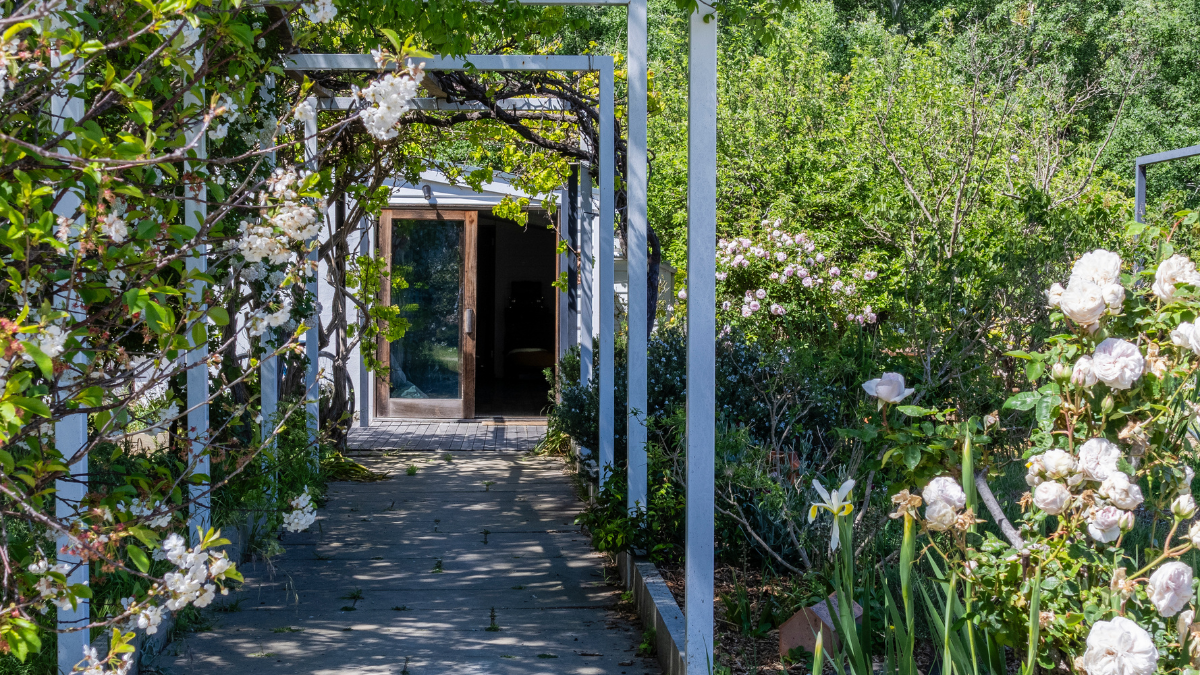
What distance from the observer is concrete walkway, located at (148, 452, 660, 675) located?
3424 mm

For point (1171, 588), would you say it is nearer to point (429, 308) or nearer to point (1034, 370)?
point (1034, 370)

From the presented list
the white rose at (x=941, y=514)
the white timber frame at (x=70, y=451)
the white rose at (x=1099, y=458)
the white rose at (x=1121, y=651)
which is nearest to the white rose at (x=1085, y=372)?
the white rose at (x=1099, y=458)

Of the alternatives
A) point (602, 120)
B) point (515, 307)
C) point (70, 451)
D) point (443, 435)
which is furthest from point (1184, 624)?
point (515, 307)

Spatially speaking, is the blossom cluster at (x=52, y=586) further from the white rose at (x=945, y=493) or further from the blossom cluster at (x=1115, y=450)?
the blossom cluster at (x=1115, y=450)

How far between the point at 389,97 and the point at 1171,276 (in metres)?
1.51

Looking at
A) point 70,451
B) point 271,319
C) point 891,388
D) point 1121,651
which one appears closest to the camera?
point 1121,651

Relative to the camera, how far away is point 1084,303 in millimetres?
1721

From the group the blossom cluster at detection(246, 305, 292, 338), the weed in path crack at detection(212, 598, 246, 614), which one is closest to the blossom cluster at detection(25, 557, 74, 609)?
the blossom cluster at detection(246, 305, 292, 338)

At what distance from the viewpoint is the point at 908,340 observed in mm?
3934

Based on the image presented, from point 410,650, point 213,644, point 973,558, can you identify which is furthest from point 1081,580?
point 213,644

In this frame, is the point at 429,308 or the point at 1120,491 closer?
the point at 1120,491

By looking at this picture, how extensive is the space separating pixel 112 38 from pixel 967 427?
208cm

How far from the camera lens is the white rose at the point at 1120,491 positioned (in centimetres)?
166

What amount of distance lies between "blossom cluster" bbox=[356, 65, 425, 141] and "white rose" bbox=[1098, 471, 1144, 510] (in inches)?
55.7
